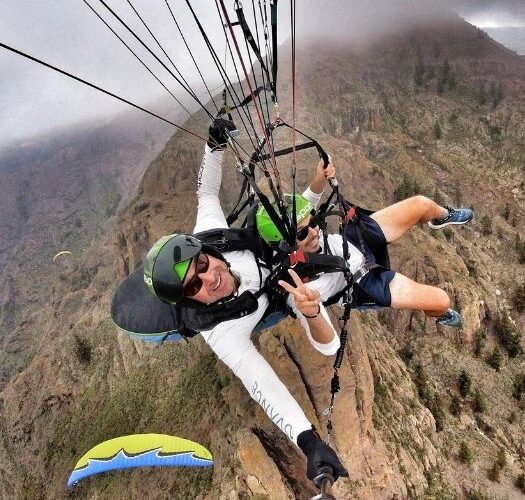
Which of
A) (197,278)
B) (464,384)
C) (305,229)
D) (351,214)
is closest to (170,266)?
(197,278)

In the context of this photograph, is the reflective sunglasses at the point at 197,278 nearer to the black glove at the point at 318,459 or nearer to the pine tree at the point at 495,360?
the black glove at the point at 318,459

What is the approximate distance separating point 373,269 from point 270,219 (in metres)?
2.07

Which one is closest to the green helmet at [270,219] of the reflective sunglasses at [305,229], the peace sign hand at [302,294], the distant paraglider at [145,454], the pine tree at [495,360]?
the reflective sunglasses at [305,229]

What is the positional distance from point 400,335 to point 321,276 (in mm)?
32875

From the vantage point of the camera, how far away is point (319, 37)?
13075cm

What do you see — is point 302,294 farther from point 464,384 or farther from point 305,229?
point 464,384

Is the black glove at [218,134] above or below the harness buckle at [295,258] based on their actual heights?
above

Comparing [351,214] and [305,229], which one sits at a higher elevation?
[305,229]

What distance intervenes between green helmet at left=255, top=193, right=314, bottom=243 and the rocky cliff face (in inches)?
368

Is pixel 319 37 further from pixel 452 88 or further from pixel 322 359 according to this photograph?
pixel 322 359

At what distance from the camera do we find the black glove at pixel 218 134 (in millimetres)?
7395

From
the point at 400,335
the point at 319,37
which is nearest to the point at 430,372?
the point at 400,335

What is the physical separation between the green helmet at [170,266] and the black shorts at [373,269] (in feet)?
8.69

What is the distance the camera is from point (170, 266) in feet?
17.2
